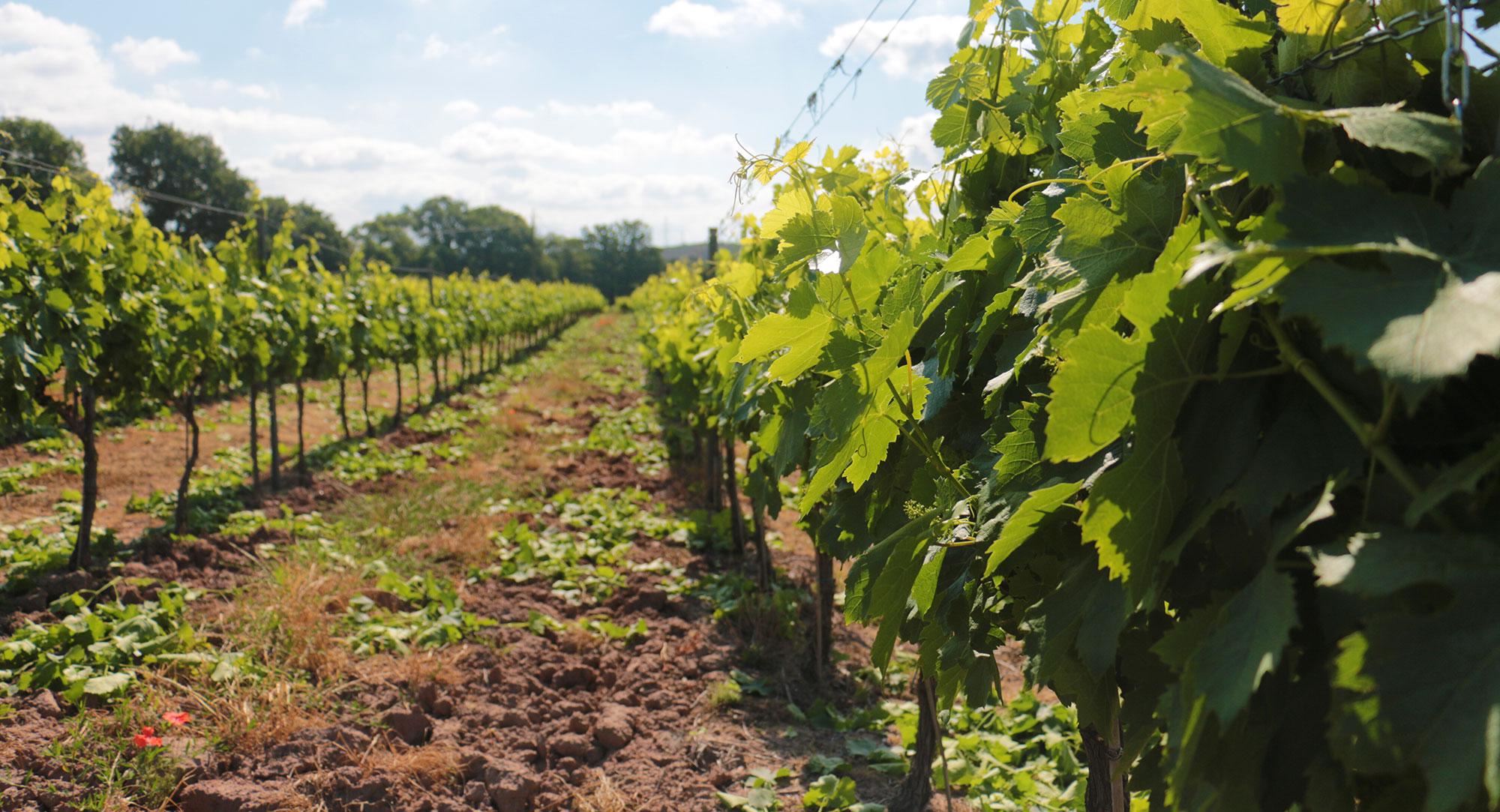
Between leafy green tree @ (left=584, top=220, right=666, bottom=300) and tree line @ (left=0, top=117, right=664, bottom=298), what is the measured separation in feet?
0.39

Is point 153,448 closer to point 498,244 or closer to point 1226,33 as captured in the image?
point 1226,33

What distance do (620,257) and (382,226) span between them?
1209 inches

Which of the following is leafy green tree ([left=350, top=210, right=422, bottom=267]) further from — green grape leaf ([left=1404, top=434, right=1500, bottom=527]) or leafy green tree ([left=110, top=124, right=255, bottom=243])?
green grape leaf ([left=1404, top=434, right=1500, bottom=527])

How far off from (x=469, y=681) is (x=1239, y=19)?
4.86 meters

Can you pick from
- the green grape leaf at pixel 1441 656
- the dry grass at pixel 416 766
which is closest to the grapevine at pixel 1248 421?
the green grape leaf at pixel 1441 656

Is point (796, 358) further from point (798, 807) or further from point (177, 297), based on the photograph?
point (177, 297)

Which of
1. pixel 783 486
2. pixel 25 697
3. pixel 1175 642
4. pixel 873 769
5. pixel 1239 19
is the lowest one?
pixel 873 769

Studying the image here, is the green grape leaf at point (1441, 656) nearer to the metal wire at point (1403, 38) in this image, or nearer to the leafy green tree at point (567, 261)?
the metal wire at point (1403, 38)

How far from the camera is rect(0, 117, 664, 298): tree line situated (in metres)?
50.8

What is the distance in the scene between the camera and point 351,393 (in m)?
17.6

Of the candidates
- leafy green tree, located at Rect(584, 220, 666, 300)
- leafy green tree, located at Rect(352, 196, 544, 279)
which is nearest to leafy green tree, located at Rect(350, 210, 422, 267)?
leafy green tree, located at Rect(352, 196, 544, 279)

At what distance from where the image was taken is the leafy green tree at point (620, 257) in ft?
311

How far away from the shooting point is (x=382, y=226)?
104750mm

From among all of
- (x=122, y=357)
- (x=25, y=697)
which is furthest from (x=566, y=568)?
(x=122, y=357)
